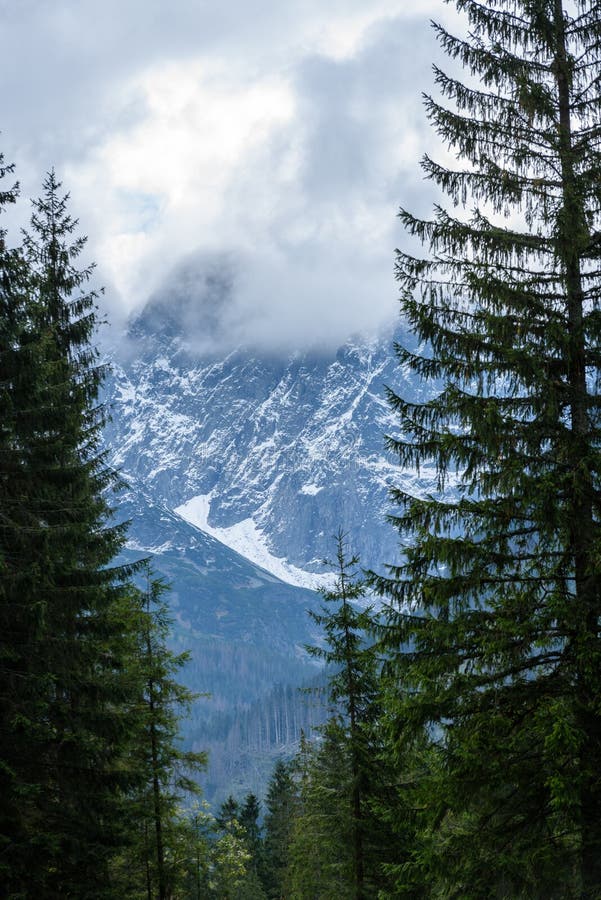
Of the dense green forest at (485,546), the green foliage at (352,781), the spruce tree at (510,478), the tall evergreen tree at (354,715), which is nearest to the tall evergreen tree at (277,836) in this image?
the green foliage at (352,781)

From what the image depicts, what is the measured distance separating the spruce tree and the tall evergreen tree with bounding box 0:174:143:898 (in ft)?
19.1

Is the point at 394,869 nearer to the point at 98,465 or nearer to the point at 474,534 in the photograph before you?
the point at 474,534

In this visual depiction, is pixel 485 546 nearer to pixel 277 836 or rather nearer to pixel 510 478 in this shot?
pixel 510 478

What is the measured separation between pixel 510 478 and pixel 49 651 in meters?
8.25

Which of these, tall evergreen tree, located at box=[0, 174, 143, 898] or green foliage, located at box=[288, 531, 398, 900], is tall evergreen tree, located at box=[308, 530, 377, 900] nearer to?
green foliage, located at box=[288, 531, 398, 900]

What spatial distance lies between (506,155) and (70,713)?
11.0 m

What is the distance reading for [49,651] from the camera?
12.8 metres

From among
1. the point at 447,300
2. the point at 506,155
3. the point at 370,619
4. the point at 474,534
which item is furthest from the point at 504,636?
the point at 506,155

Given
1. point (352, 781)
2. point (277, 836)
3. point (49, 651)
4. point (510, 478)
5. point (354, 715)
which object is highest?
point (510, 478)

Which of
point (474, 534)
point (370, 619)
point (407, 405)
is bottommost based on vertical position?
point (370, 619)

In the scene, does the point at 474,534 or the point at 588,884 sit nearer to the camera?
the point at 588,884

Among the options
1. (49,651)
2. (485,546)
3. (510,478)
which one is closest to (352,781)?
(49,651)

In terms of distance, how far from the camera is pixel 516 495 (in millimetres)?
8758

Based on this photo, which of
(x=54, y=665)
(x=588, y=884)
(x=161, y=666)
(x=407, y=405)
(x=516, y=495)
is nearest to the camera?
(x=588, y=884)
